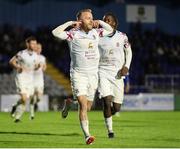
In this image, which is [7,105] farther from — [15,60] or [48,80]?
[15,60]

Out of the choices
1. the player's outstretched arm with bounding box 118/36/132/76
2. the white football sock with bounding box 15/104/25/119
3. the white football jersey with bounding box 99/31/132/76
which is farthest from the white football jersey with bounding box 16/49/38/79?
the player's outstretched arm with bounding box 118/36/132/76

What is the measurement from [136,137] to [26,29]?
85.5 feet

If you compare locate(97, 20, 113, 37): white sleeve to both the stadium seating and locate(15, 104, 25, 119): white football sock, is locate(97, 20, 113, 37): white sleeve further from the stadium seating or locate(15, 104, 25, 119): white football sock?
the stadium seating

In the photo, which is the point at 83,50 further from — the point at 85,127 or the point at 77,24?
the point at 85,127

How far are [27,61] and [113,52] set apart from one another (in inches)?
372

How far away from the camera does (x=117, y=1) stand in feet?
144

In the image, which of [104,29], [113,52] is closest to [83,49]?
[104,29]

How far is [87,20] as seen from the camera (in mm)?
13367

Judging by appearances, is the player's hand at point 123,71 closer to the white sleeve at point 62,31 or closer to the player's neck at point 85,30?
the player's neck at point 85,30

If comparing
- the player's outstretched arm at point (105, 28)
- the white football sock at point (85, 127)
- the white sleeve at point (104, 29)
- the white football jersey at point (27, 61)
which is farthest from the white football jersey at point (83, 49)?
the white football jersey at point (27, 61)

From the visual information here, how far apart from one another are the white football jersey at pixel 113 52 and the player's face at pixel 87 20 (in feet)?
7.49

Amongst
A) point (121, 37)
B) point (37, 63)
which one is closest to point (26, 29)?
point (37, 63)

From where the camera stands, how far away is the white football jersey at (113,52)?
15750 millimetres

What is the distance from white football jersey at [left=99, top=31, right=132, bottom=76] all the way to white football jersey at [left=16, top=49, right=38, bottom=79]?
8.57 m
